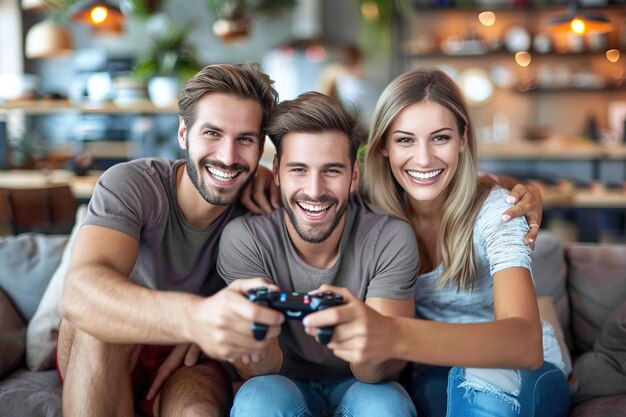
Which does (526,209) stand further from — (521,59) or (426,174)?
(521,59)

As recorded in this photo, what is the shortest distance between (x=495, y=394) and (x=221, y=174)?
869mm

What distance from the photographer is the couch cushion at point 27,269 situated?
2.34m

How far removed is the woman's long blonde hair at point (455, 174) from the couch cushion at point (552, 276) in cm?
47

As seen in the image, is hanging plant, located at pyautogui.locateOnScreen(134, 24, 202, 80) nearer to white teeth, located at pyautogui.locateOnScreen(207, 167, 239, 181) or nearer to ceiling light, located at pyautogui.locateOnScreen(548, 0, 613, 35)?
ceiling light, located at pyautogui.locateOnScreen(548, 0, 613, 35)

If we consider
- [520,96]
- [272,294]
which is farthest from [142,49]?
[272,294]

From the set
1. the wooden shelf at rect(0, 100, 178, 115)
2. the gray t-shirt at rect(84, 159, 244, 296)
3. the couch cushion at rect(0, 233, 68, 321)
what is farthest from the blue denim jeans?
the wooden shelf at rect(0, 100, 178, 115)

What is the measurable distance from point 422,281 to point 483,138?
16.9ft

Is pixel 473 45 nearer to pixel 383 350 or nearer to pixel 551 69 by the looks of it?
pixel 551 69

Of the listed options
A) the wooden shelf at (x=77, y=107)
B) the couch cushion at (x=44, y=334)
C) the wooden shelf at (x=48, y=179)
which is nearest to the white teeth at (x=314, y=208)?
the couch cushion at (x=44, y=334)

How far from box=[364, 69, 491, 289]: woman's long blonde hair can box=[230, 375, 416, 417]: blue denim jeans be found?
369mm

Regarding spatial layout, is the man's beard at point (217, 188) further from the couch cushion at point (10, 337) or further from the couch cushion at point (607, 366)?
the couch cushion at point (607, 366)

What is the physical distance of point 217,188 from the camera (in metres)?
1.84

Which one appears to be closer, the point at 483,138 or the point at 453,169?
the point at 453,169

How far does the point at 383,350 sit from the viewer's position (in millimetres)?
1347
